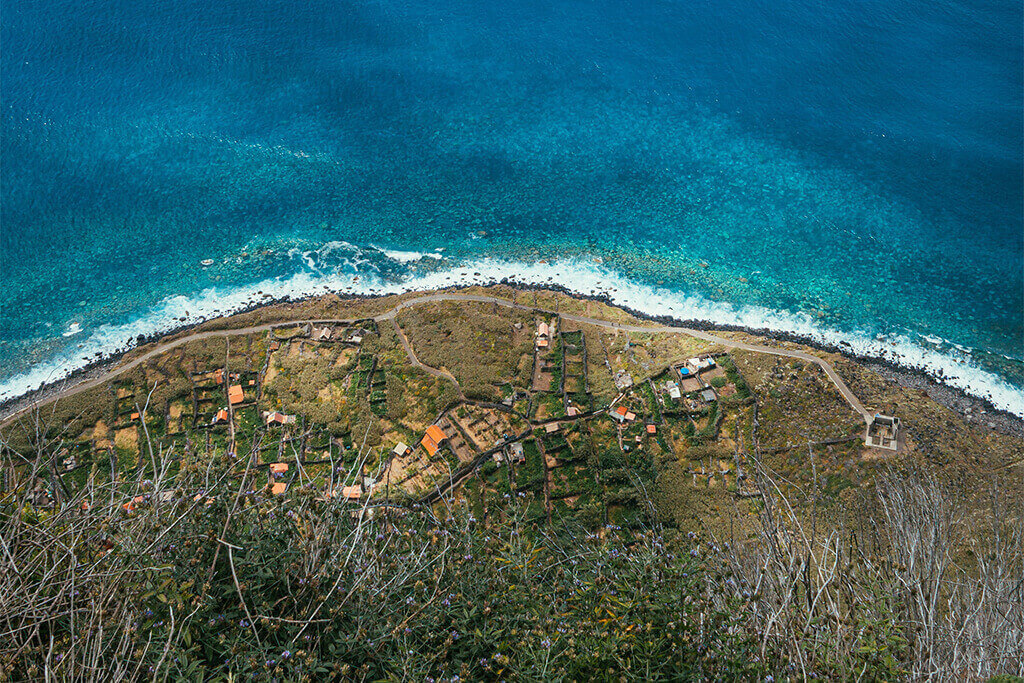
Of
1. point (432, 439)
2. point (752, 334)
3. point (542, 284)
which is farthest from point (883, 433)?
point (432, 439)

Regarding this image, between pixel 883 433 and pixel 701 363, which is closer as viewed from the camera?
pixel 883 433

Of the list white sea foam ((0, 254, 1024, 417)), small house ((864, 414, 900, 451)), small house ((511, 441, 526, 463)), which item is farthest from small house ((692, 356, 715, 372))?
small house ((511, 441, 526, 463))

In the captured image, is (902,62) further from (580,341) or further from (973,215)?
(580,341)

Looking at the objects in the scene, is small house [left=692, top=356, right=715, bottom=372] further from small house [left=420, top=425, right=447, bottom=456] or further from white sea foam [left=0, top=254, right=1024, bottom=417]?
small house [left=420, top=425, right=447, bottom=456]

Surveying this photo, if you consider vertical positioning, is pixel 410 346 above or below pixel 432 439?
above

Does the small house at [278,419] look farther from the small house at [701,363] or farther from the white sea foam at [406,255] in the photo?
the small house at [701,363]

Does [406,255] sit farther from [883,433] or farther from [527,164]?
[883,433]
